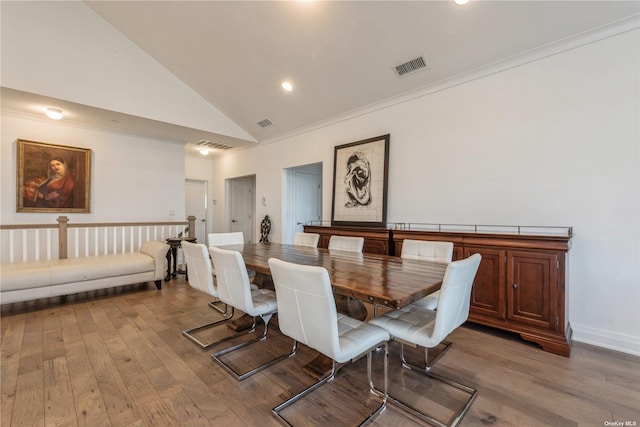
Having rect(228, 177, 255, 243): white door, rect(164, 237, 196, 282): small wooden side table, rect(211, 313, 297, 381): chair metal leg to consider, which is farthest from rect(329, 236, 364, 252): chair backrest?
rect(228, 177, 255, 243): white door

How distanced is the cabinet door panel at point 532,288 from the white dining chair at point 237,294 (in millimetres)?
1992

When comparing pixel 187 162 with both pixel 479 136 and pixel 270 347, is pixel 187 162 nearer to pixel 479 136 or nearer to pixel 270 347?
pixel 270 347

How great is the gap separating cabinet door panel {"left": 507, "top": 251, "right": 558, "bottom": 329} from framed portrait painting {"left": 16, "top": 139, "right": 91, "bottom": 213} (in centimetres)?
623

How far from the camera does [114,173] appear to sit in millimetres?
5121

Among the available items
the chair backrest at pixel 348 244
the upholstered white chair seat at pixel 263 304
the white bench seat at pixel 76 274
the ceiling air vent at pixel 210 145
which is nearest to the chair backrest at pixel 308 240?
the chair backrest at pixel 348 244

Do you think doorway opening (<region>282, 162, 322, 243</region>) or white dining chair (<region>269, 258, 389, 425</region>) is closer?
white dining chair (<region>269, 258, 389, 425</region>)

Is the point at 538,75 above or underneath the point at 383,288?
above

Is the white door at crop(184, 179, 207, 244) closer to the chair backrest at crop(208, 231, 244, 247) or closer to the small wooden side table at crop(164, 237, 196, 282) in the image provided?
the small wooden side table at crop(164, 237, 196, 282)

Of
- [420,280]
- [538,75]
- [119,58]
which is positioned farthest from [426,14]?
[119,58]

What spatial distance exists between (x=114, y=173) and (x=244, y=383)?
4.97m

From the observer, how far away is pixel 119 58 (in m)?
4.06

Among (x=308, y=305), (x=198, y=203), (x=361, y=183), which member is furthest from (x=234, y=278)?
(x=198, y=203)

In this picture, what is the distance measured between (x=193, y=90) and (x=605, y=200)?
5.63 m

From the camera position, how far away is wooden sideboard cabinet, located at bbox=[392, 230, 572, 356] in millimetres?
2260
